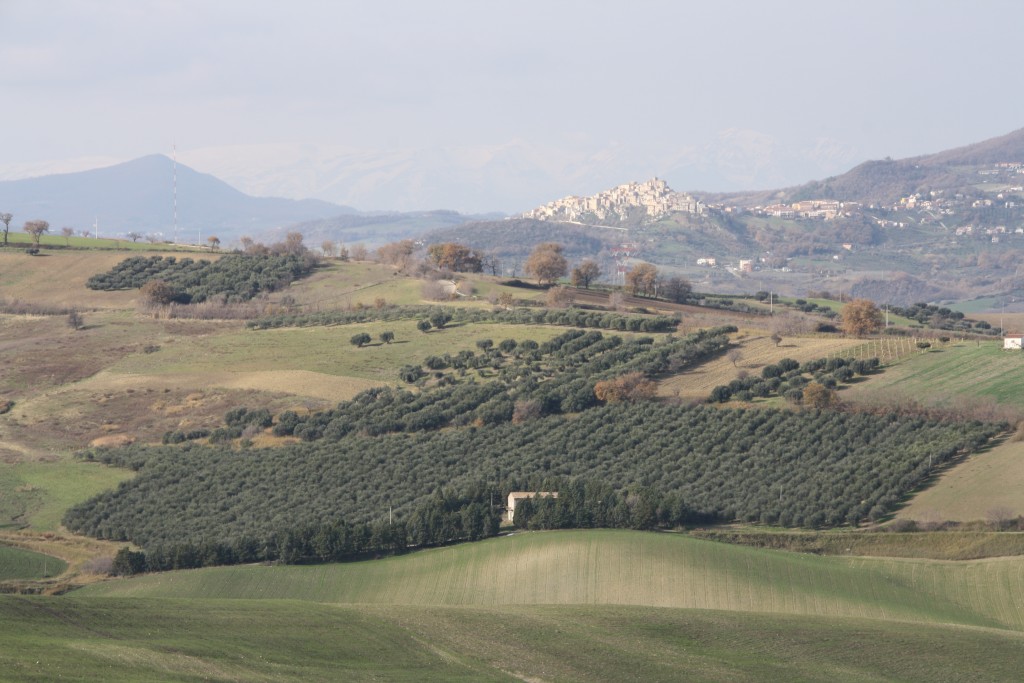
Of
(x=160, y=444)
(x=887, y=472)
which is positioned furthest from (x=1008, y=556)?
(x=160, y=444)

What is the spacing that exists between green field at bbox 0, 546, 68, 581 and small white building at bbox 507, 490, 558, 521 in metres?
21.5

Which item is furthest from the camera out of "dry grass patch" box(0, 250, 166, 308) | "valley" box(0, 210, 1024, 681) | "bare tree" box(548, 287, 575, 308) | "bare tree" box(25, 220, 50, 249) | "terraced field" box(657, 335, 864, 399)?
"bare tree" box(25, 220, 50, 249)

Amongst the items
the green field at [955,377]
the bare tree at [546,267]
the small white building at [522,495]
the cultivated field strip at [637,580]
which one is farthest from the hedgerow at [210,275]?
the cultivated field strip at [637,580]

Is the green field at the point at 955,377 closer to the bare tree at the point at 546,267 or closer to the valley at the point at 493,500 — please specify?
the valley at the point at 493,500

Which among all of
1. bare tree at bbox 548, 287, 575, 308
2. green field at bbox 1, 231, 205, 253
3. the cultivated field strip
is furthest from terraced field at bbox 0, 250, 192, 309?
the cultivated field strip

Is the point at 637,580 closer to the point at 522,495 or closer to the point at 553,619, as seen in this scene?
the point at 553,619

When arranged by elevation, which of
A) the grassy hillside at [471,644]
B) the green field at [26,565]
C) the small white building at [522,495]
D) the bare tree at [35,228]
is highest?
the bare tree at [35,228]

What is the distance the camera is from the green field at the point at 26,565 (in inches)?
2301

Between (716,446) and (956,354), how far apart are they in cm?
2109

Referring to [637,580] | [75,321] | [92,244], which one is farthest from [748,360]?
[92,244]

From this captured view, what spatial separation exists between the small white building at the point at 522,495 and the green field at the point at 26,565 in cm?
2151

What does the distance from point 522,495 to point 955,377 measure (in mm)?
30903

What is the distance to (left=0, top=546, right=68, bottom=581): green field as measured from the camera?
58.4 metres

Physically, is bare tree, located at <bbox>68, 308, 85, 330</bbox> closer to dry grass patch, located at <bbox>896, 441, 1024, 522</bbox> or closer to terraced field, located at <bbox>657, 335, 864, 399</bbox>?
terraced field, located at <bbox>657, 335, 864, 399</bbox>
